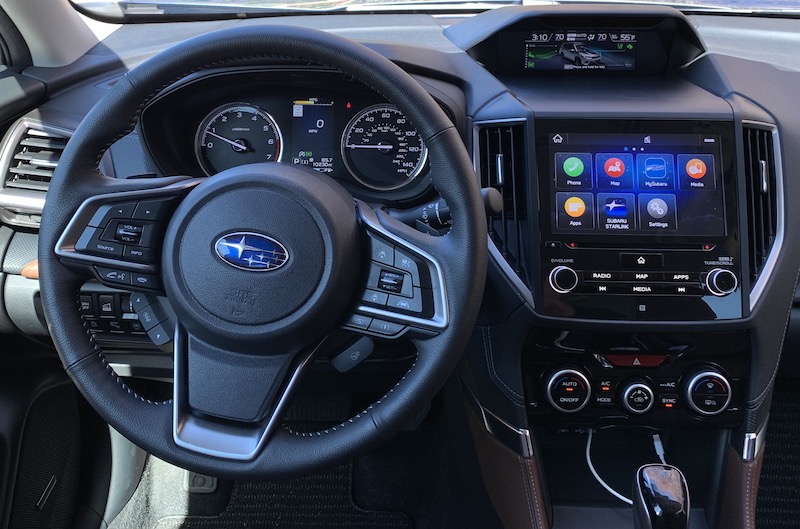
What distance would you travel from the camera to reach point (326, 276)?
3.42 ft

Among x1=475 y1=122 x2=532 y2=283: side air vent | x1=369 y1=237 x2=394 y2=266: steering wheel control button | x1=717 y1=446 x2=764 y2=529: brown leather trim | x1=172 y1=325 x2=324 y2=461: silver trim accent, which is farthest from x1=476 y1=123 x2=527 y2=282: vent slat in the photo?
x1=717 y1=446 x2=764 y2=529: brown leather trim

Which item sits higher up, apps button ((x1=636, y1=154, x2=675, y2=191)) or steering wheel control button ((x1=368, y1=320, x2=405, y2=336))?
apps button ((x1=636, y1=154, x2=675, y2=191))

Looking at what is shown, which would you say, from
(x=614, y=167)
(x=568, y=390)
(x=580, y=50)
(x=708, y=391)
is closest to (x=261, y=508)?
(x=568, y=390)

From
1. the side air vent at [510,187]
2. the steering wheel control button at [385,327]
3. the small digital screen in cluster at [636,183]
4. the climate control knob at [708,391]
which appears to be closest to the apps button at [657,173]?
the small digital screen in cluster at [636,183]

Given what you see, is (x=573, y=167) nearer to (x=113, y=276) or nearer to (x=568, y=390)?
(x=568, y=390)

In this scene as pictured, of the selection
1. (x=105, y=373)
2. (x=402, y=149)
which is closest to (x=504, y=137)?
(x=402, y=149)

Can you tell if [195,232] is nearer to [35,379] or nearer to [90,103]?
[90,103]

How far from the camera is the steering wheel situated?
40.2 inches

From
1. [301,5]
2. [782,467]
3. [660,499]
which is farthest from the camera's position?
[782,467]

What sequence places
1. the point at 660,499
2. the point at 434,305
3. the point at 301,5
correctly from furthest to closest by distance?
Result: the point at 301,5 < the point at 660,499 < the point at 434,305

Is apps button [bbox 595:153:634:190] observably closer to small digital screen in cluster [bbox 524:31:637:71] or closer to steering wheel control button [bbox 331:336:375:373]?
small digital screen in cluster [bbox 524:31:637:71]

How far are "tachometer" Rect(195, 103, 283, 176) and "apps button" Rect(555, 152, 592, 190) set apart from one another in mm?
554

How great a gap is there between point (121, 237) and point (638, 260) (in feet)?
2.88

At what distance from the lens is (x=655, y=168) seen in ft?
4.39
